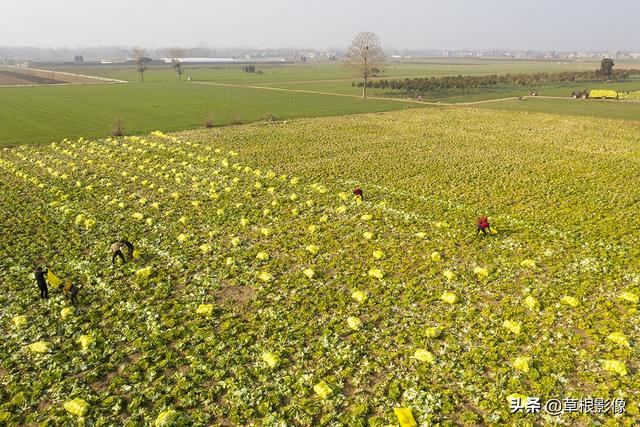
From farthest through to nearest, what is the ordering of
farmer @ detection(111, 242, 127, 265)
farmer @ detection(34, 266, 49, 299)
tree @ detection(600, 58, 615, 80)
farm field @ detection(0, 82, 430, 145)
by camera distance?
tree @ detection(600, 58, 615, 80) < farm field @ detection(0, 82, 430, 145) < farmer @ detection(111, 242, 127, 265) < farmer @ detection(34, 266, 49, 299)

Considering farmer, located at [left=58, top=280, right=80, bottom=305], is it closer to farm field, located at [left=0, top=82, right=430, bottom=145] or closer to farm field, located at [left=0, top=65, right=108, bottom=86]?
farm field, located at [left=0, top=82, right=430, bottom=145]

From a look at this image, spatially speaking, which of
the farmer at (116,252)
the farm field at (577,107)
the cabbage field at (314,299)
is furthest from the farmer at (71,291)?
the farm field at (577,107)

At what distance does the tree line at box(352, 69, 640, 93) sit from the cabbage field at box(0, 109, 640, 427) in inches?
2961

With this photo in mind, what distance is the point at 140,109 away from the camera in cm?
7706

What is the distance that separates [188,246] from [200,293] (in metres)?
5.26

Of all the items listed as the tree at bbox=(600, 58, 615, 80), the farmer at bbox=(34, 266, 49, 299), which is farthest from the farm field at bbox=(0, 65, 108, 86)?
the tree at bbox=(600, 58, 615, 80)

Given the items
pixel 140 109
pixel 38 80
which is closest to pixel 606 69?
pixel 140 109

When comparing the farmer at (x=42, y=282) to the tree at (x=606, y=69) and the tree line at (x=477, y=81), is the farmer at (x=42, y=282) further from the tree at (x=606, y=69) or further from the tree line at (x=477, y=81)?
the tree at (x=606, y=69)

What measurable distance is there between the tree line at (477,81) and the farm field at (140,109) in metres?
19.6

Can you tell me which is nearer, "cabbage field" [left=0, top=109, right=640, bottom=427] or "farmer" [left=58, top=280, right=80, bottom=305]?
"cabbage field" [left=0, top=109, right=640, bottom=427]

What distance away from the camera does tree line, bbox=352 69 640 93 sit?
4191 inches

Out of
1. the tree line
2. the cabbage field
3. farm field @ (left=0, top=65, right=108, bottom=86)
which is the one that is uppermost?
farm field @ (left=0, top=65, right=108, bottom=86)

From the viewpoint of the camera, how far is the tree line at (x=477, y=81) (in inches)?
4191

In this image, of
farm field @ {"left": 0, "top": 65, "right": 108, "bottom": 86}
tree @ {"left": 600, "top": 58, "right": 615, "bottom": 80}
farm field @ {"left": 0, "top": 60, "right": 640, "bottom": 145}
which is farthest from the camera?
farm field @ {"left": 0, "top": 65, "right": 108, "bottom": 86}
